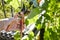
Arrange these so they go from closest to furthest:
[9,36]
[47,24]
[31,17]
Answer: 1. [31,17]
2. [47,24]
3. [9,36]

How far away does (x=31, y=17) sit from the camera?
0.62m

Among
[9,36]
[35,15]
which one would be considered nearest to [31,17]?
[35,15]

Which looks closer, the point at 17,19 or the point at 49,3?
the point at 49,3

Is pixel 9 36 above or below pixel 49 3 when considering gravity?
below

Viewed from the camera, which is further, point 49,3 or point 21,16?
point 21,16

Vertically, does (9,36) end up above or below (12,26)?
below

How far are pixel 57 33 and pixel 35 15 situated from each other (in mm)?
115

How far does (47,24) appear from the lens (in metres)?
0.72

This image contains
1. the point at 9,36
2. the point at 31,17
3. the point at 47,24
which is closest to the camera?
the point at 31,17

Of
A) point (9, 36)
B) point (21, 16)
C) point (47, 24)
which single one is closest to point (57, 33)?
point (47, 24)

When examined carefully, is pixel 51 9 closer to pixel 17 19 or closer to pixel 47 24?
pixel 47 24

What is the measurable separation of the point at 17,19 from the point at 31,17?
18 centimetres

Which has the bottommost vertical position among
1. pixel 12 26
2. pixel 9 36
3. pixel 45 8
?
pixel 9 36

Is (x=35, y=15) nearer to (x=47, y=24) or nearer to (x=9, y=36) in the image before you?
(x=47, y=24)
